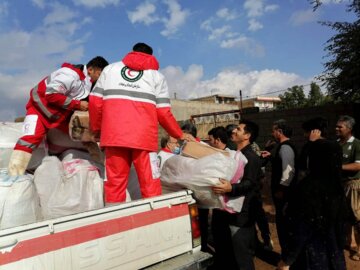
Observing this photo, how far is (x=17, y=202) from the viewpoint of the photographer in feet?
7.15

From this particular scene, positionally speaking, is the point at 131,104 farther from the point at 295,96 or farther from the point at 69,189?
the point at 295,96

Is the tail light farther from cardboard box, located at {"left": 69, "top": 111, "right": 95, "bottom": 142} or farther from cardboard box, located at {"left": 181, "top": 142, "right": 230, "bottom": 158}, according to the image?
cardboard box, located at {"left": 69, "top": 111, "right": 95, "bottom": 142}

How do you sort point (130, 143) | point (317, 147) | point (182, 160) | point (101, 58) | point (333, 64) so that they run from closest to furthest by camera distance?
point (130, 143)
point (182, 160)
point (317, 147)
point (101, 58)
point (333, 64)

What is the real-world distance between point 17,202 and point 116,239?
715 millimetres

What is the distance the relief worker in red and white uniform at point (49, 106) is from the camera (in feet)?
9.42

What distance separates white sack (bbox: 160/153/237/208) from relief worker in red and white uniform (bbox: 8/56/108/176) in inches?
43.3

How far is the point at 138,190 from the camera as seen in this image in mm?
3014

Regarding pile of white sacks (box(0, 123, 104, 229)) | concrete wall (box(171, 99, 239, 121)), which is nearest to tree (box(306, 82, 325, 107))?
concrete wall (box(171, 99, 239, 121))

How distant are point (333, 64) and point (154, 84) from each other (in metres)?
6.68

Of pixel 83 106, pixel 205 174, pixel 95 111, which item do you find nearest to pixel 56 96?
pixel 83 106

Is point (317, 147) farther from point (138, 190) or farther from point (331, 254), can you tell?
point (138, 190)

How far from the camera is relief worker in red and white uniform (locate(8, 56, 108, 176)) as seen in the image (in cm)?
287

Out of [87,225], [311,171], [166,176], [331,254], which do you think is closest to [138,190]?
[166,176]

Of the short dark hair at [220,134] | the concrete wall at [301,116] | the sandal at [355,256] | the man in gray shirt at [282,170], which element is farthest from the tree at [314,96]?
the short dark hair at [220,134]
